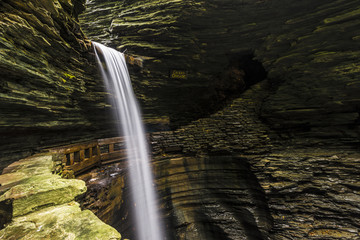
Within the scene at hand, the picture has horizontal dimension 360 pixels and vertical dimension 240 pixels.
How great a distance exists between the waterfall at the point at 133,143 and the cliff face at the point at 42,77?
0.56 m

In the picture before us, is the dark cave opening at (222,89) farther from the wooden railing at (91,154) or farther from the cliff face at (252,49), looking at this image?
the wooden railing at (91,154)

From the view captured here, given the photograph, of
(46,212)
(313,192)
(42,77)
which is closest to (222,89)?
(313,192)

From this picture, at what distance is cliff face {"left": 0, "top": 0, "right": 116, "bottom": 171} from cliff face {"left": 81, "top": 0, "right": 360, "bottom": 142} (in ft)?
7.78

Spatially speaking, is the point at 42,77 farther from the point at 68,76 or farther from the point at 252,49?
the point at 252,49

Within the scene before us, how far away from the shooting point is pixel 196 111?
8.68 metres

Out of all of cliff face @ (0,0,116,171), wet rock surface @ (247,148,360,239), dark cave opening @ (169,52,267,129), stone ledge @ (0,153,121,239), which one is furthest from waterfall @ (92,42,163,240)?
wet rock surface @ (247,148,360,239)

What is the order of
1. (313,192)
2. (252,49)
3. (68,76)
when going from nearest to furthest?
1. (68,76)
2. (313,192)
3. (252,49)

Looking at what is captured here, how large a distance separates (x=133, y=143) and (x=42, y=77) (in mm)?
3970

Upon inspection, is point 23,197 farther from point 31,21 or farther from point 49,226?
point 31,21

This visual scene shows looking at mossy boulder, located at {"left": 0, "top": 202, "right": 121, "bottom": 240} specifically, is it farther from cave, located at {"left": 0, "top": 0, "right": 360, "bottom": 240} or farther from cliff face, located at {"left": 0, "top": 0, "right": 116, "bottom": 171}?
cliff face, located at {"left": 0, "top": 0, "right": 116, "bottom": 171}

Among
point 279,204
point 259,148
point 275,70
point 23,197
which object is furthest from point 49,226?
point 275,70

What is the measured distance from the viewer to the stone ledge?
141 cm

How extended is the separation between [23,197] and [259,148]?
25.1ft

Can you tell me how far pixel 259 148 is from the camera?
22.2 ft
